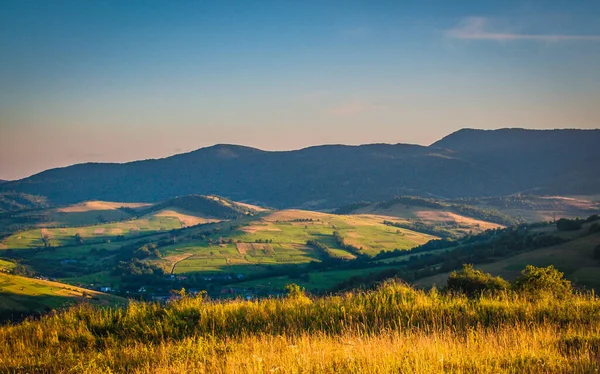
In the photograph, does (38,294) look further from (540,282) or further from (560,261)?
(540,282)

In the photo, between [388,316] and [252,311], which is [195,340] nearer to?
[252,311]

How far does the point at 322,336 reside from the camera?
35.9 feet

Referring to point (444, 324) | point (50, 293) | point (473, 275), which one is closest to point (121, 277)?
point (50, 293)

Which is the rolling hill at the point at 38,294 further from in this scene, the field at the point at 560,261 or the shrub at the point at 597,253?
the shrub at the point at 597,253

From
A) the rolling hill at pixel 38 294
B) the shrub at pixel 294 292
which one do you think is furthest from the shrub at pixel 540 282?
the rolling hill at pixel 38 294

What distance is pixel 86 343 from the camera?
12.0 m

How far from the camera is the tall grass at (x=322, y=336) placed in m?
8.25

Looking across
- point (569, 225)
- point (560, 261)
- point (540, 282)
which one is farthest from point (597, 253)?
point (540, 282)

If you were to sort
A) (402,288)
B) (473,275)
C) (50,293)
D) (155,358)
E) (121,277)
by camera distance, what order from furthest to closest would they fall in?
(121,277)
(50,293)
(473,275)
(402,288)
(155,358)

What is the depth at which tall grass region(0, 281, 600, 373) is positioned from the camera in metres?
8.25

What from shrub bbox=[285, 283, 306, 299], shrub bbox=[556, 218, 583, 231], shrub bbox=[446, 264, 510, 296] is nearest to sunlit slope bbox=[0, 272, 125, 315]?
shrub bbox=[446, 264, 510, 296]

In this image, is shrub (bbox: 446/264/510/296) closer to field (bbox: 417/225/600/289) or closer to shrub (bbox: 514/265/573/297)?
shrub (bbox: 514/265/573/297)

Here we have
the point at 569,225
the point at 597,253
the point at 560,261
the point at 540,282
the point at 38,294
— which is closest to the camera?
the point at 540,282

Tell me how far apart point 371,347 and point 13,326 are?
36.4 feet
